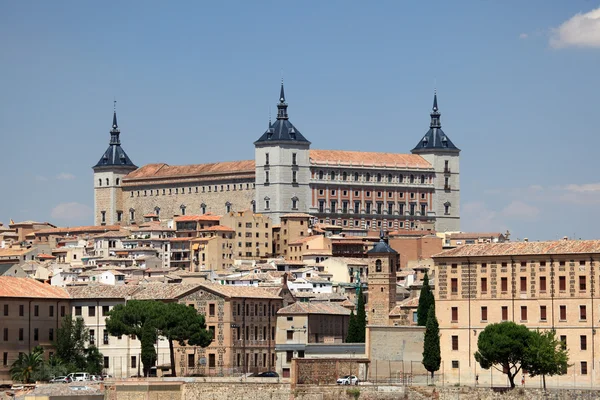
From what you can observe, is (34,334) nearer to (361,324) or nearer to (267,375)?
(267,375)

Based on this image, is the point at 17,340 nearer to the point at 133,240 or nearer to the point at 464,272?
the point at 464,272

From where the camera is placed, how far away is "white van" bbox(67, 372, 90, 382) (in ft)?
261

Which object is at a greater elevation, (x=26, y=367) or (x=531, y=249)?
(x=531, y=249)

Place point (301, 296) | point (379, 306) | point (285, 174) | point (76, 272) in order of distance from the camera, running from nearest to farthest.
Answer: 1. point (379, 306)
2. point (301, 296)
3. point (76, 272)
4. point (285, 174)

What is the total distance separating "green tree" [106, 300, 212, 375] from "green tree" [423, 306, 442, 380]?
11588 mm

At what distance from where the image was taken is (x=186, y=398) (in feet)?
243

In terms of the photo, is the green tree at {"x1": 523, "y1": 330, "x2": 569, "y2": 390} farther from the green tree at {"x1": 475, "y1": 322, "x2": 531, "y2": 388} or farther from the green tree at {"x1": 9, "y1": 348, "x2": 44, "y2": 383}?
the green tree at {"x1": 9, "y1": 348, "x2": 44, "y2": 383}

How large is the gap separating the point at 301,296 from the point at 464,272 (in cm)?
3203

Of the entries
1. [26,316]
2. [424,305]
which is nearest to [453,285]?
[424,305]

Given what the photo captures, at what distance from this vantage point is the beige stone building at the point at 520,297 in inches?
3012

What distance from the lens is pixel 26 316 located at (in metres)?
84.3

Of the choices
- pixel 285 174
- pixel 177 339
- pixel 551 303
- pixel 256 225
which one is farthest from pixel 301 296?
pixel 285 174

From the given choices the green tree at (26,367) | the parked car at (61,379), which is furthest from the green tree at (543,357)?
the green tree at (26,367)

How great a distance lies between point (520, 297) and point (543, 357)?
7875 mm
